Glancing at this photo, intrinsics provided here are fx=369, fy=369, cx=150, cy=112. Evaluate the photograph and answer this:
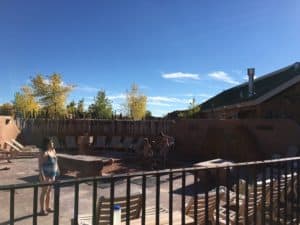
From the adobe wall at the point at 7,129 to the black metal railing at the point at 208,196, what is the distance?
1284 cm

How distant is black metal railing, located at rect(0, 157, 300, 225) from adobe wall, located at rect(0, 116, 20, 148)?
1284 cm

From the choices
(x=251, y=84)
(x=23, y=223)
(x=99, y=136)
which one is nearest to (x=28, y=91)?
(x=99, y=136)

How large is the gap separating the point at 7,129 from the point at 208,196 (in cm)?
2061

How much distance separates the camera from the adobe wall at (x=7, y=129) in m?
20.9

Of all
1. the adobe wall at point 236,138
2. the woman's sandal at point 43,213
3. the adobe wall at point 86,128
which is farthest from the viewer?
the adobe wall at point 86,128

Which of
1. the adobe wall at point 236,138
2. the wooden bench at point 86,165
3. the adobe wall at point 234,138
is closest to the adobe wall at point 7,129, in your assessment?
the wooden bench at point 86,165

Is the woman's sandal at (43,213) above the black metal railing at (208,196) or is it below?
below

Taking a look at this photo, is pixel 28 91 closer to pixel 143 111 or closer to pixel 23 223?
pixel 143 111

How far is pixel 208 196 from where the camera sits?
11.1 feet

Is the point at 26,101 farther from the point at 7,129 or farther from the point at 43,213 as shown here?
the point at 43,213

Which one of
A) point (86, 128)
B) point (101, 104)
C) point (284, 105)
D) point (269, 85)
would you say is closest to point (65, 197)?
point (284, 105)

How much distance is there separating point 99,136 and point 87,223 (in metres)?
19.0

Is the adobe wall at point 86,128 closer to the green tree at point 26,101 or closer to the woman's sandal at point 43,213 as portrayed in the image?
the woman's sandal at point 43,213

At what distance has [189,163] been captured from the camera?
1603cm
